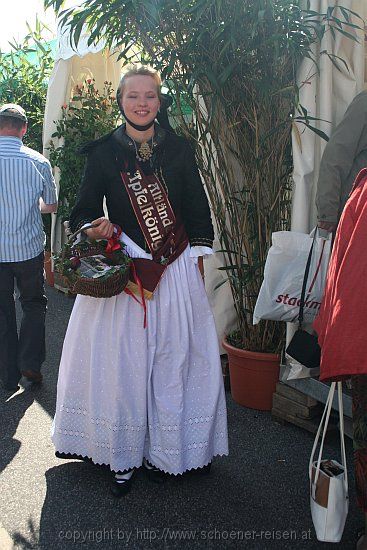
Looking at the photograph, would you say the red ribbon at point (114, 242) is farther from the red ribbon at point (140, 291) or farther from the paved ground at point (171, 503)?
the paved ground at point (171, 503)

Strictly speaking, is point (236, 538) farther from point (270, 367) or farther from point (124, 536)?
point (270, 367)

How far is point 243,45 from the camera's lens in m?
3.42

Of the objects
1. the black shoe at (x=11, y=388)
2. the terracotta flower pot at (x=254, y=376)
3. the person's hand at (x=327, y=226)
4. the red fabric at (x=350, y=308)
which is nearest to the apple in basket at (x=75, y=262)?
the red fabric at (x=350, y=308)

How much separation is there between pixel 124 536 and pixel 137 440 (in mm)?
451

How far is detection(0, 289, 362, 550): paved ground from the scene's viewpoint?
2.68 meters

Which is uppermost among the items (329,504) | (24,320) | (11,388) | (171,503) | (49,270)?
(329,504)

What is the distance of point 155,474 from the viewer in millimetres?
3133

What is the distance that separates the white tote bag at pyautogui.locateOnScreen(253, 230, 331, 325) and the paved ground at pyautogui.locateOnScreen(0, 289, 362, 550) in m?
0.80

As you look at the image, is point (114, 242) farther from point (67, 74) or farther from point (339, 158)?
point (67, 74)

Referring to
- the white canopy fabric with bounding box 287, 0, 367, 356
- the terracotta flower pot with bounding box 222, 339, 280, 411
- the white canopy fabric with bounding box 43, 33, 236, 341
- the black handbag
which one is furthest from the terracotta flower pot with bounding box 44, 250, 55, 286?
the black handbag

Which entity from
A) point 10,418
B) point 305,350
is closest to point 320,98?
point 305,350

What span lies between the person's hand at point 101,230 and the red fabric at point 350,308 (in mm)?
1172

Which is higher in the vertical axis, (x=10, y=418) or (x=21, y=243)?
(x=21, y=243)

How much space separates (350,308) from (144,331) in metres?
1.25
